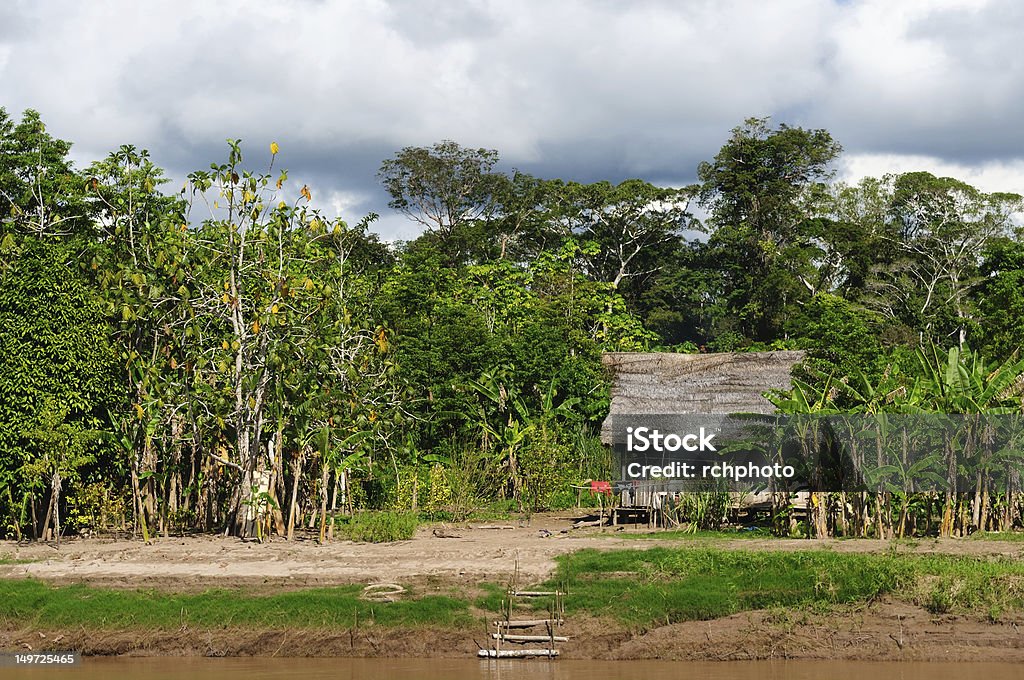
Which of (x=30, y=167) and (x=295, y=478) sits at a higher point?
(x=30, y=167)

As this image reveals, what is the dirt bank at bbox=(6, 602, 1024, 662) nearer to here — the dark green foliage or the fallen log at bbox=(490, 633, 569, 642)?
the fallen log at bbox=(490, 633, 569, 642)

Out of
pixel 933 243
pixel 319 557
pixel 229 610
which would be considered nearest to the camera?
pixel 229 610

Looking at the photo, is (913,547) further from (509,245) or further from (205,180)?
(509,245)

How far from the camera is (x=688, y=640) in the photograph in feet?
37.3

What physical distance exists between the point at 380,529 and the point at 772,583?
569 cm

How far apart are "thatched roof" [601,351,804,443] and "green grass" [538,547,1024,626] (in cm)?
606

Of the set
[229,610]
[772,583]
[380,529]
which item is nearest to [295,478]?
[380,529]

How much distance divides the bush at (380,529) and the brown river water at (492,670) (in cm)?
395

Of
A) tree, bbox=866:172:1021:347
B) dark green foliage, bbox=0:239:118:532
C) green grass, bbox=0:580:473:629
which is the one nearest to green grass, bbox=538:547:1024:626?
green grass, bbox=0:580:473:629

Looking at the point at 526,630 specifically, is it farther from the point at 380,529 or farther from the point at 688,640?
the point at 380,529

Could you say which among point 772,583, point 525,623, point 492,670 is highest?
point 772,583

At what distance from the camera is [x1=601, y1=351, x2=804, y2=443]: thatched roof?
19188mm

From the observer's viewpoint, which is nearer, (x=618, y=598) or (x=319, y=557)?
(x=618, y=598)

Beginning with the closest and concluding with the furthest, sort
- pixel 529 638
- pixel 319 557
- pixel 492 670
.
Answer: pixel 492 670, pixel 529 638, pixel 319 557
